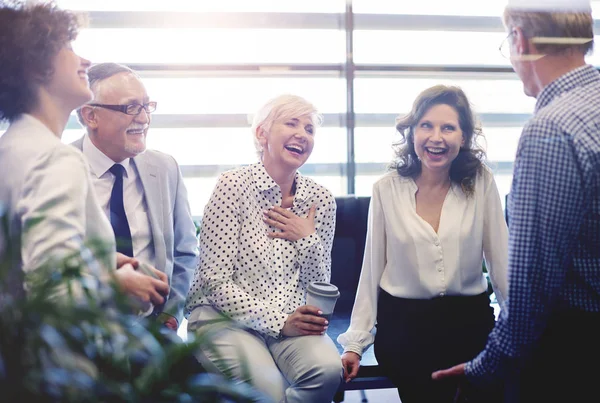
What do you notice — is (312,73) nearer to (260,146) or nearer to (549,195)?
(260,146)

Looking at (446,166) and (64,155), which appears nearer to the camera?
(64,155)

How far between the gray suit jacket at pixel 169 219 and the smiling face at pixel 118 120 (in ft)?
0.32

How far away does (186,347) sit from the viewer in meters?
0.64

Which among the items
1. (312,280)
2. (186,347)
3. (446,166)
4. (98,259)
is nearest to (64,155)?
(98,259)

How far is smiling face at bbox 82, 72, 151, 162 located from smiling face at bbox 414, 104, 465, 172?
966mm

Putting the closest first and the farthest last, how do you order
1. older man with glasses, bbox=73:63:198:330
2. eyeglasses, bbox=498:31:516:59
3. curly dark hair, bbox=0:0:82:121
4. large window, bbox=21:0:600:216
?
curly dark hair, bbox=0:0:82:121, eyeglasses, bbox=498:31:516:59, older man with glasses, bbox=73:63:198:330, large window, bbox=21:0:600:216

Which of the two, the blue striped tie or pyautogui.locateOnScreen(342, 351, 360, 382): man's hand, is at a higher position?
the blue striped tie

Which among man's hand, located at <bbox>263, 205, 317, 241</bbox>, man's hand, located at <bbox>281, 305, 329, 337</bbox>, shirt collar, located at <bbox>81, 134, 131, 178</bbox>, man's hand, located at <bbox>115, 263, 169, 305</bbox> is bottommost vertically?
man's hand, located at <bbox>281, 305, 329, 337</bbox>

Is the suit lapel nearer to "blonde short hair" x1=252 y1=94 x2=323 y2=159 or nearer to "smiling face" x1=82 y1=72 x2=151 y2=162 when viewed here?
"smiling face" x1=82 y1=72 x2=151 y2=162

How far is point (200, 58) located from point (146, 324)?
11.8ft

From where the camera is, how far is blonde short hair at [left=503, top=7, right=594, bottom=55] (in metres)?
1.28

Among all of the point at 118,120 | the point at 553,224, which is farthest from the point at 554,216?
the point at 118,120

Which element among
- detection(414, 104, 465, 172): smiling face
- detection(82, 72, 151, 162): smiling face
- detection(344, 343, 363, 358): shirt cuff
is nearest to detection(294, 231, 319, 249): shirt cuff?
detection(344, 343, 363, 358): shirt cuff

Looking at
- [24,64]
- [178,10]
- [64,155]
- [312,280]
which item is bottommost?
[312,280]
